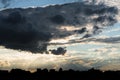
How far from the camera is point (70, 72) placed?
197 meters

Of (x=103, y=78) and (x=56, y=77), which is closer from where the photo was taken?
(x=103, y=78)

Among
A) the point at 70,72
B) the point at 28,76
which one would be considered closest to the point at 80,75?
the point at 70,72

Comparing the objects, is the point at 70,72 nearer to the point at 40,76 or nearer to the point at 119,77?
the point at 40,76

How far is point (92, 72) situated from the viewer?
194625 millimetres

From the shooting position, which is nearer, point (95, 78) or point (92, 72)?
point (95, 78)

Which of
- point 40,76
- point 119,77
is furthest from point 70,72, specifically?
point 119,77

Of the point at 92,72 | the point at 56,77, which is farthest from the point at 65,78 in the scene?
the point at 92,72

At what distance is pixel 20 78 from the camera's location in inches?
7126

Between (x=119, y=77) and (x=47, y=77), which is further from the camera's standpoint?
(x=47, y=77)

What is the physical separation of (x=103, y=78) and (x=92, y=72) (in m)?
17.4

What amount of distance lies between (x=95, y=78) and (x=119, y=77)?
637 inches

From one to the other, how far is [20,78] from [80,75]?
4578 cm

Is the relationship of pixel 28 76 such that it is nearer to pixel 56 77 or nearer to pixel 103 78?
pixel 56 77

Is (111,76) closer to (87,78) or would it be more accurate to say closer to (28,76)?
(87,78)
